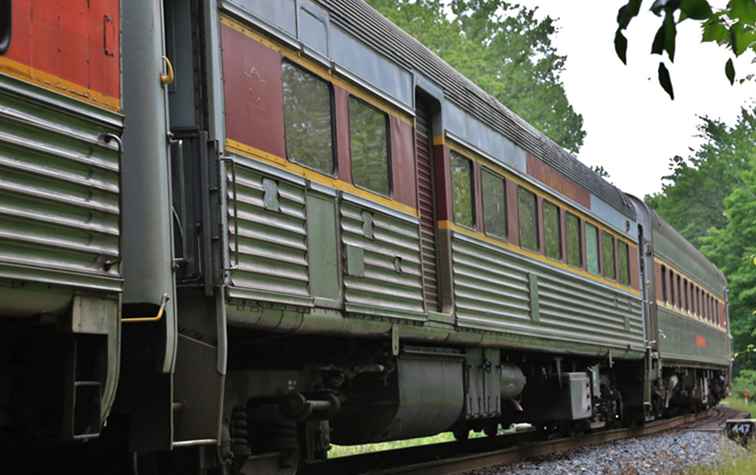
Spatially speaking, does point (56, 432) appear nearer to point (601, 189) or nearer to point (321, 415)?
point (321, 415)

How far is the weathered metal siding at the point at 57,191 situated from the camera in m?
4.20

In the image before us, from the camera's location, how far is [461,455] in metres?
12.5

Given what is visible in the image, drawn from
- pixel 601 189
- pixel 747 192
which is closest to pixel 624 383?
pixel 601 189

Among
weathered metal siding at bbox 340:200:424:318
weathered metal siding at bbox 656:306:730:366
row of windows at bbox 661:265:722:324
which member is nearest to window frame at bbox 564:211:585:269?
weathered metal siding at bbox 656:306:730:366

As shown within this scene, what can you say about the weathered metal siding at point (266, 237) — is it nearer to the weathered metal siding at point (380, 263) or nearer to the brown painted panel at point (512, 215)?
the weathered metal siding at point (380, 263)

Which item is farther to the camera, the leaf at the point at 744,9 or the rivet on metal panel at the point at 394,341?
the rivet on metal panel at the point at 394,341

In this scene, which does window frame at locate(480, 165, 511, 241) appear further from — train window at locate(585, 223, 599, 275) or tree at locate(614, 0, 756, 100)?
tree at locate(614, 0, 756, 100)

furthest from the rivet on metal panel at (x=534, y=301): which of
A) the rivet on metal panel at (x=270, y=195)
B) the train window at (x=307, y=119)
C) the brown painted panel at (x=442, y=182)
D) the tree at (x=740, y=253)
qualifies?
the tree at (x=740, y=253)

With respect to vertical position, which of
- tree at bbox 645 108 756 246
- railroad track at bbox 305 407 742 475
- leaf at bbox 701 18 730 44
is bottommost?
railroad track at bbox 305 407 742 475

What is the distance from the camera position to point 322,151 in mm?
7324

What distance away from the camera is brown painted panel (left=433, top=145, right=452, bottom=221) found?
9.47 meters

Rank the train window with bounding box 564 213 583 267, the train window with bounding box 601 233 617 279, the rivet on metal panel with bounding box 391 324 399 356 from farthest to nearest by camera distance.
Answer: the train window with bounding box 601 233 617 279
the train window with bounding box 564 213 583 267
the rivet on metal panel with bounding box 391 324 399 356

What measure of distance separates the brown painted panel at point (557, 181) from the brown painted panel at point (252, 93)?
5.96m

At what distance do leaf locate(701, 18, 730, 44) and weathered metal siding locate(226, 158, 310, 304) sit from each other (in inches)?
122
